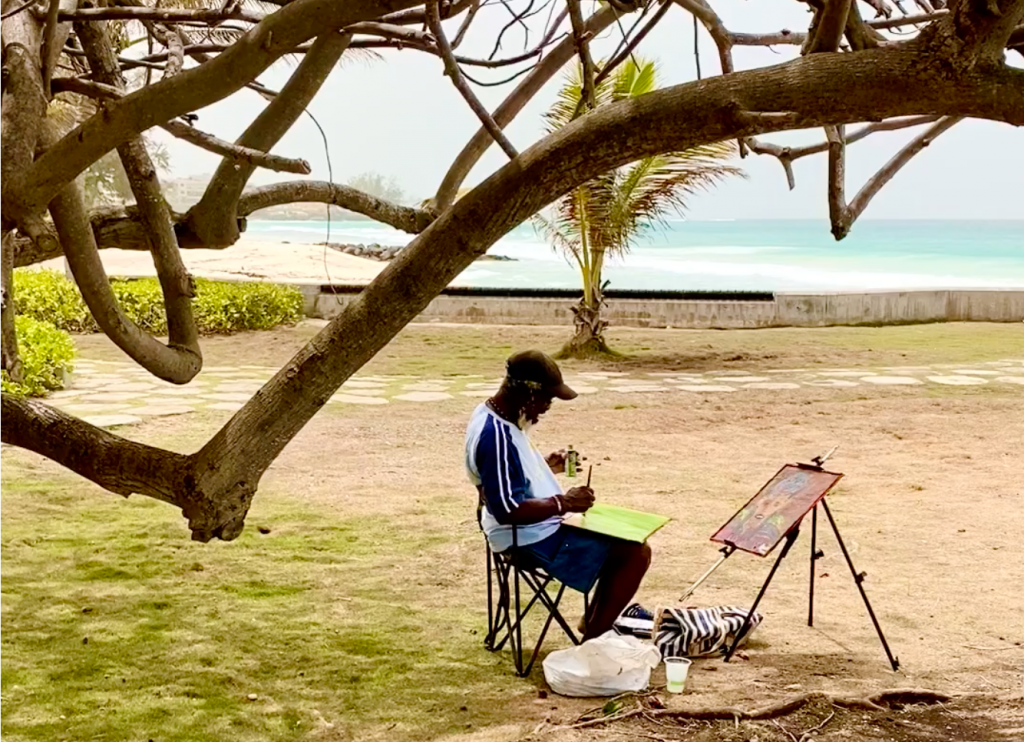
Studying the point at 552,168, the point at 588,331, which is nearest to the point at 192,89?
the point at 552,168

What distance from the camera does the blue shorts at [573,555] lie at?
4020 mm

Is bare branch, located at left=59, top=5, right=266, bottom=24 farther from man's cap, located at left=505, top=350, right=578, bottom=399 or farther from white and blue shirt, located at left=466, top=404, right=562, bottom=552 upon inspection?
white and blue shirt, located at left=466, top=404, right=562, bottom=552

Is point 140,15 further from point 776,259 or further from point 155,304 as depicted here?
point 776,259

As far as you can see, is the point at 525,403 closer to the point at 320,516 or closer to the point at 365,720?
the point at 365,720

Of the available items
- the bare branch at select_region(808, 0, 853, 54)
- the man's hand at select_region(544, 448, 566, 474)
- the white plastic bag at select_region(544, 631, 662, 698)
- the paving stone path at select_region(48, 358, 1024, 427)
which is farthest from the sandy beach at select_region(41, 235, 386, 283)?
the bare branch at select_region(808, 0, 853, 54)

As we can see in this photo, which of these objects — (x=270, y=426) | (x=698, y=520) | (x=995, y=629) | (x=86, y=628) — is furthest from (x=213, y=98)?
(x=698, y=520)

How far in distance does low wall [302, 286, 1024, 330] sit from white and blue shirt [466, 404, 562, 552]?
1148 cm

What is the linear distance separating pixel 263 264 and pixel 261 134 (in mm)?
20504

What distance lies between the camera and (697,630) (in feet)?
13.9

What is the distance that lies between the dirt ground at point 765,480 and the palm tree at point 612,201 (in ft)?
3.01

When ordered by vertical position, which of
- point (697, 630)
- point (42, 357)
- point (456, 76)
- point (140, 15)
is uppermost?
point (140, 15)

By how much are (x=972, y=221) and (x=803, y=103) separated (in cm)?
9146

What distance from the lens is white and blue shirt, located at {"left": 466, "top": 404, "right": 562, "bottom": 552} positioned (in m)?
3.92

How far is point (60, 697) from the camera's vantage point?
3857mm
